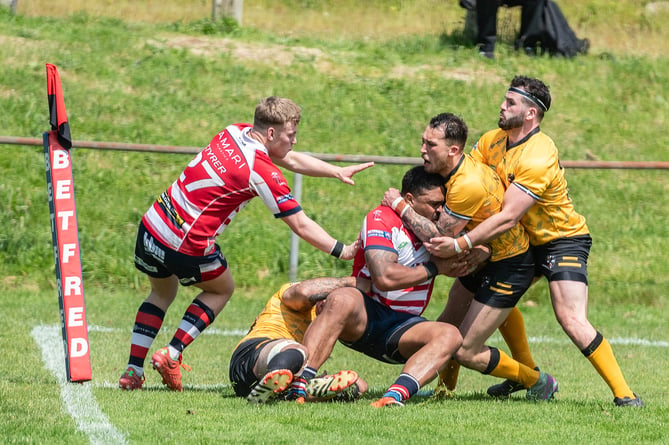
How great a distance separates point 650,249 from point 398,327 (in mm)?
6720

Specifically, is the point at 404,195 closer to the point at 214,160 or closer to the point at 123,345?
the point at 214,160

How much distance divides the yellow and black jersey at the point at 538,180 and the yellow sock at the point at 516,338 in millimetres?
783

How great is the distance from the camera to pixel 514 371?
675cm

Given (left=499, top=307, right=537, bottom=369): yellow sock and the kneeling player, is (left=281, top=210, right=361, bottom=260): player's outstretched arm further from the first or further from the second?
(left=499, top=307, right=537, bottom=369): yellow sock

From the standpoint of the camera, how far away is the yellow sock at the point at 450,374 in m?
6.98

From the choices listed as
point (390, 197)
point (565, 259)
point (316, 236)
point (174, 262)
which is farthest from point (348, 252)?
point (565, 259)

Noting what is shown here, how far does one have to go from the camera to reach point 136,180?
12.9 m

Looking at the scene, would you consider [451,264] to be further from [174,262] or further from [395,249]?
[174,262]

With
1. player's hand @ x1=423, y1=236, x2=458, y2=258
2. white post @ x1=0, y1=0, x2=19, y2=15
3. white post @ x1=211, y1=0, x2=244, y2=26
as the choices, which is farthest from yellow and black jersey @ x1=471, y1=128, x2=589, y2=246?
white post @ x1=0, y1=0, x2=19, y2=15

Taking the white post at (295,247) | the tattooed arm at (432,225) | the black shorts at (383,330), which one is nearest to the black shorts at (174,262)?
the black shorts at (383,330)

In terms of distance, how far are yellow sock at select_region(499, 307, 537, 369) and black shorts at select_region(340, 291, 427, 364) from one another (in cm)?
103

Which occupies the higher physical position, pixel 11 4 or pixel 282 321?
pixel 11 4

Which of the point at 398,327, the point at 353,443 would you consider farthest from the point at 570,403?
the point at 353,443

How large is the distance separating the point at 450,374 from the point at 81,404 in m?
2.59
